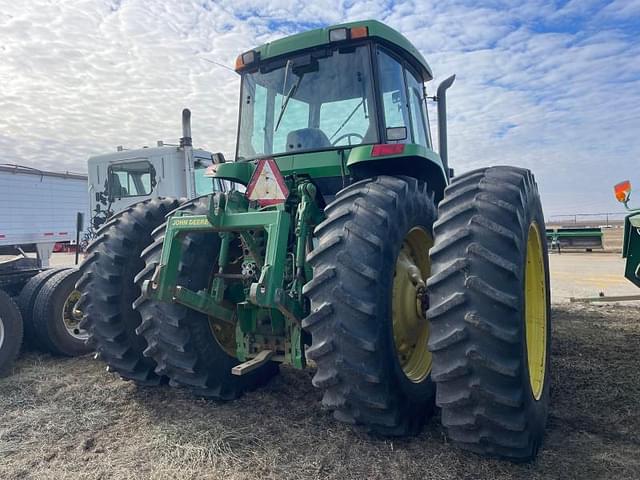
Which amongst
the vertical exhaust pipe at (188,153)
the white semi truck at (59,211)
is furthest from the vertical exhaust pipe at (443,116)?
the vertical exhaust pipe at (188,153)

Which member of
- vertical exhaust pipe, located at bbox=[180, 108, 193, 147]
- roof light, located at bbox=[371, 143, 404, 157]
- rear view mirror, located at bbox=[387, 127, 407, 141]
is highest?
vertical exhaust pipe, located at bbox=[180, 108, 193, 147]

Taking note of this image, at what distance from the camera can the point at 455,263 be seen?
254cm

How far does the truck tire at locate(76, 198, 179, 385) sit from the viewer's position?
12.9 feet

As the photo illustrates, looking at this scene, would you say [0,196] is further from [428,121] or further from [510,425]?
[510,425]

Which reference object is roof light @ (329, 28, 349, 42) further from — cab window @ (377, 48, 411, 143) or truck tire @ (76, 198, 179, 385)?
truck tire @ (76, 198, 179, 385)

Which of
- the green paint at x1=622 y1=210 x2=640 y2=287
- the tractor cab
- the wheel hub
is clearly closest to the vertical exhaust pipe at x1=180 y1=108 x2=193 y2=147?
the wheel hub

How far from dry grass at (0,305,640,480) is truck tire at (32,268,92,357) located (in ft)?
2.69

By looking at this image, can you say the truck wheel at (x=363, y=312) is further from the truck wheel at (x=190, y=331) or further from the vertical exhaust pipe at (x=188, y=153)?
the vertical exhaust pipe at (x=188, y=153)

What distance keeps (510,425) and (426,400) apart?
0.75m

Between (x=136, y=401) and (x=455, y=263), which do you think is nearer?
(x=455, y=263)

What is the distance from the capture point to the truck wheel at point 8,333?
4836 mm

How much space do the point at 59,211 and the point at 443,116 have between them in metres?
12.0

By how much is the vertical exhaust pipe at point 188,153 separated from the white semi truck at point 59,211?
0.06 ft

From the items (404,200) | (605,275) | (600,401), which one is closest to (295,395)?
(404,200)
